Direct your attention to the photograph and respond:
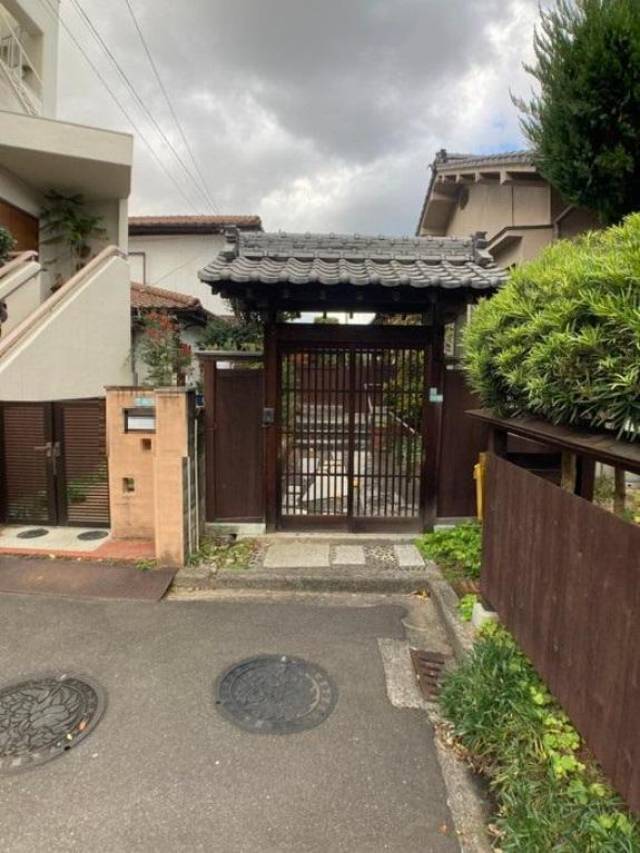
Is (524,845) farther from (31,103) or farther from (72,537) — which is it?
(31,103)

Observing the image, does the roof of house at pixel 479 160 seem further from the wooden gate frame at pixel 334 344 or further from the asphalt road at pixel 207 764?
the asphalt road at pixel 207 764

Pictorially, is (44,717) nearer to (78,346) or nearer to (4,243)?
(78,346)

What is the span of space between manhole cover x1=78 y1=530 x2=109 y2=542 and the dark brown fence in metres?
4.53

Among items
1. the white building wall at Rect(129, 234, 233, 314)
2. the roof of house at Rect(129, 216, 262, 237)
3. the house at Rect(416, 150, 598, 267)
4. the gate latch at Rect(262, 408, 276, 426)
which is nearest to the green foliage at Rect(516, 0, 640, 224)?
the house at Rect(416, 150, 598, 267)

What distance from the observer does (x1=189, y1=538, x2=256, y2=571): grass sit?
16.6 feet

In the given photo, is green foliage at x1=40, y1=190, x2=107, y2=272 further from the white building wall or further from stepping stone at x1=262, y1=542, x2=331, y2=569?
stepping stone at x1=262, y1=542, x2=331, y2=569

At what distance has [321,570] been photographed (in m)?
4.93

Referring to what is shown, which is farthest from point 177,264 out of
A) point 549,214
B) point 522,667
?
point 522,667

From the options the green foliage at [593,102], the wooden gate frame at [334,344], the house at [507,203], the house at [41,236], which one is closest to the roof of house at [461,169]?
the house at [507,203]

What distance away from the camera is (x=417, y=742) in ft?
9.19

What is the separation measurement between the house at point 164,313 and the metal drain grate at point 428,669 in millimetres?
8552

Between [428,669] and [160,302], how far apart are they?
37.0ft

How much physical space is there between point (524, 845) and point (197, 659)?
236 centimetres

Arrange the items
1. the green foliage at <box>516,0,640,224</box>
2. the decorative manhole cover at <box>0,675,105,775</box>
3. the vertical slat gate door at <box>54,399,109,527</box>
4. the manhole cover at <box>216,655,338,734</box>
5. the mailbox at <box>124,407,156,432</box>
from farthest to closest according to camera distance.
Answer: the green foliage at <box>516,0,640,224</box> → the vertical slat gate door at <box>54,399,109,527</box> → the mailbox at <box>124,407,156,432</box> → the manhole cover at <box>216,655,338,734</box> → the decorative manhole cover at <box>0,675,105,775</box>
